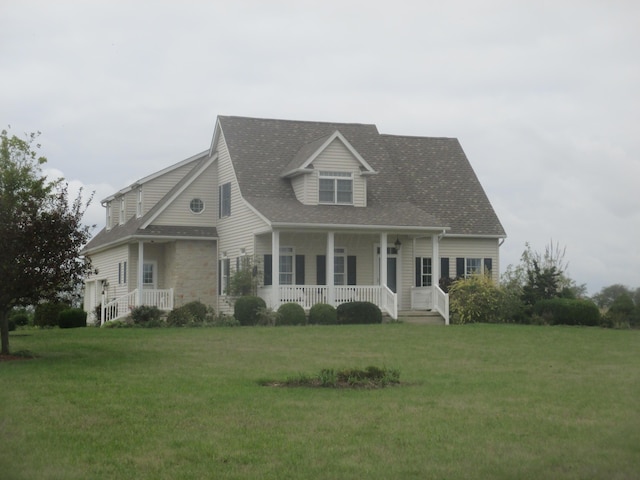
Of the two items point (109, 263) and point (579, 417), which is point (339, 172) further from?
point (579, 417)

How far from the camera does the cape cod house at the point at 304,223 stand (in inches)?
1312

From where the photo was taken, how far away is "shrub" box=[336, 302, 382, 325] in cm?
3095

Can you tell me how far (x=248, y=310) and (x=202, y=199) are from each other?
8.68 metres

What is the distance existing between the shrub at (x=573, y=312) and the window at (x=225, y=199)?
42.2 ft

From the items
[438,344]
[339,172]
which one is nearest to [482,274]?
[339,172]

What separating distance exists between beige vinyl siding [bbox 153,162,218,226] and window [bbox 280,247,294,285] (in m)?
4.51

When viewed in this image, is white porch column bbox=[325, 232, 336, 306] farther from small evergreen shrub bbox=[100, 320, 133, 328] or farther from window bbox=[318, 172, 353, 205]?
small evergreen shrub bbox=[100, 320, 133, 328]

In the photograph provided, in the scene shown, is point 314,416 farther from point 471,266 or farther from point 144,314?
point 471,266

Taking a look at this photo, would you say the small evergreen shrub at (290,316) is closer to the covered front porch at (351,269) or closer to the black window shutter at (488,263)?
the covered front porch at (351,269)

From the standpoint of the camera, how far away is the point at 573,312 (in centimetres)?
3203

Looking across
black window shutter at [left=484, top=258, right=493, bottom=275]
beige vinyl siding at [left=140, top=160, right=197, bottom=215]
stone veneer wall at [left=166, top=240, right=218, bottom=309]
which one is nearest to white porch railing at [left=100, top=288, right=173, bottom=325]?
stone veneer wall at [left=166, top=240, right=218, bottom=309]

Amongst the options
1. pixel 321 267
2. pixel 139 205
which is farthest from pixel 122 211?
pixel 321 267

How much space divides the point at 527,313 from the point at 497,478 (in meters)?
25.4

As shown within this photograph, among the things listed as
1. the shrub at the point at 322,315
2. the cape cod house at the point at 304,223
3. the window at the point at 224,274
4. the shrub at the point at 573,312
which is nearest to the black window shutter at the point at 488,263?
the cape cod house at the point at 304,223
